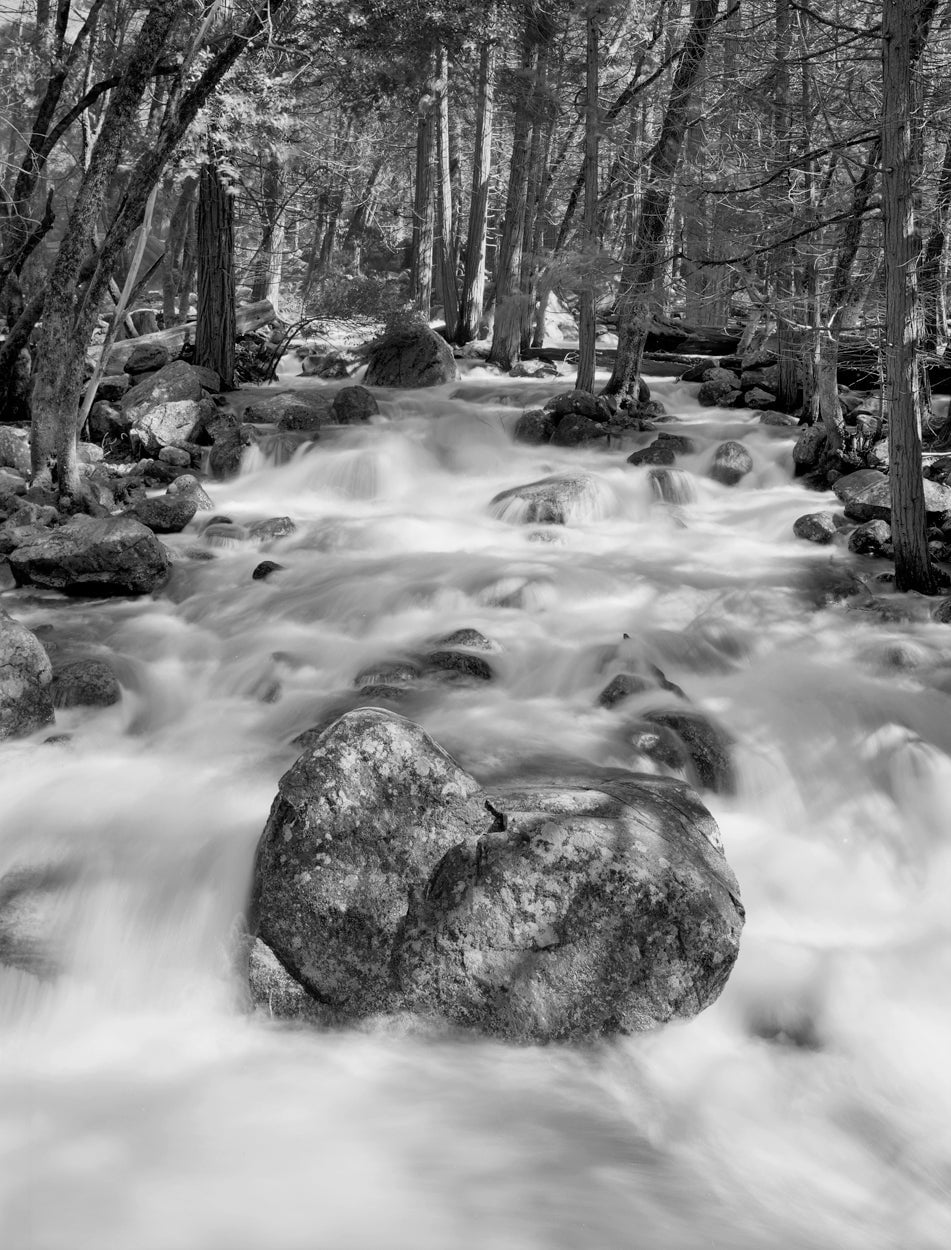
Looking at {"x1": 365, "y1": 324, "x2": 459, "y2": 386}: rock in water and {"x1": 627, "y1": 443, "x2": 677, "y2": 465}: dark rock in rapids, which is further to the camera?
{"x1": 365, "y1": 324, "x2": 459, "y2": 386}: rock in water

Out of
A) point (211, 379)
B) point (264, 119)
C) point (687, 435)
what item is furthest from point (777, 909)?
point (211, 379)

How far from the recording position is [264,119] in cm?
1173

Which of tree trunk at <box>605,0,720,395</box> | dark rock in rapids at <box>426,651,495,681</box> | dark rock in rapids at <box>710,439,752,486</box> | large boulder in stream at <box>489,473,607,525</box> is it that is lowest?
dark rock in rapids at <box>426,651,495,681</box>

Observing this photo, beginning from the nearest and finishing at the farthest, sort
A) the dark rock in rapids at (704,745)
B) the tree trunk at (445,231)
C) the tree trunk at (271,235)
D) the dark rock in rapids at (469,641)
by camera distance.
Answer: the dark rock in rapids at (704,745) < the dark rock in rapids at (469,641) < the tree trunk at (271,235) < the tree trunk at (445,231)

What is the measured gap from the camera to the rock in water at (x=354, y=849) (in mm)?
3463

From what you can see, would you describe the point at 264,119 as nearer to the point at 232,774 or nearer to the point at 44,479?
the point at 44,479

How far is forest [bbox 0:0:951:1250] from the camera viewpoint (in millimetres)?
2979

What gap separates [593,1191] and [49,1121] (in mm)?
1720

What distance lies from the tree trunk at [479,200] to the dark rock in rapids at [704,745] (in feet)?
42.9

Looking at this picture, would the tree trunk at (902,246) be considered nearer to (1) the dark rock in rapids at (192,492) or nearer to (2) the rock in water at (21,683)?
(2) the rock in water at (21,683)

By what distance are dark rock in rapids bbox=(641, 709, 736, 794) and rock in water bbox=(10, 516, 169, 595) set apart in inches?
175

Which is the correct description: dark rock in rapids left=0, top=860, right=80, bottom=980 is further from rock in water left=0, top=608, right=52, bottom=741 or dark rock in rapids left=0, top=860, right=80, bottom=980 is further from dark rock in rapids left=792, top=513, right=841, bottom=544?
dark rock in rapids left=792, top=513, right=841, bottom=544

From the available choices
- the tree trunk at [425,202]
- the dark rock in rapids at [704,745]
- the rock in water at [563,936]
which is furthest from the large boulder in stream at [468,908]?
the tree trunk at [425,202]

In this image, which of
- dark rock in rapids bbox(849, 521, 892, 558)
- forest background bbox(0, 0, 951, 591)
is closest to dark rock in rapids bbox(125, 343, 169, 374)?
forest background bbox(0, 0, 951, 591)
